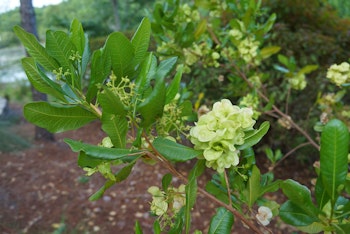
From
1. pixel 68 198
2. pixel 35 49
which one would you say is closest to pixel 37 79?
pixel 35 49

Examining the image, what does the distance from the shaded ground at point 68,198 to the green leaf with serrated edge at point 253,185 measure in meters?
1.63

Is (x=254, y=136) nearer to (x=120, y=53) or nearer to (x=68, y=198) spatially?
(x=120, y=53)

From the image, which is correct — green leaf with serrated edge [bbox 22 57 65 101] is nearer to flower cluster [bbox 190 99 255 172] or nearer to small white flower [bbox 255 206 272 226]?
flower cluster [bbox 190 99 255 172]

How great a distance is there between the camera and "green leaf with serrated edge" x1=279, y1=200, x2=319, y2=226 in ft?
2.08

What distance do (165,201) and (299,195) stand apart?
293 millimetres

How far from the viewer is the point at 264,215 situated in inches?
30.3

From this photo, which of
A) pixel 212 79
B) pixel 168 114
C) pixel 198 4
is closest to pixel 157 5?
pixel 198 4

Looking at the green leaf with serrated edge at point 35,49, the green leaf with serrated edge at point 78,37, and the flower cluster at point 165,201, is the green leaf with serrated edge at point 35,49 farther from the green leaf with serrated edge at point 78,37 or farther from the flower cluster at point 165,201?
the flower cluster at point 165,201

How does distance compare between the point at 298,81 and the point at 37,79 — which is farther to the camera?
the point at 298,81

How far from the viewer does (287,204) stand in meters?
0.65

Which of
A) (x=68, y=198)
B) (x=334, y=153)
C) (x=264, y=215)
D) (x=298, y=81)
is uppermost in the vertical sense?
(x=334, y=153)

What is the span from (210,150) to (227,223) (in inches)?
7.3

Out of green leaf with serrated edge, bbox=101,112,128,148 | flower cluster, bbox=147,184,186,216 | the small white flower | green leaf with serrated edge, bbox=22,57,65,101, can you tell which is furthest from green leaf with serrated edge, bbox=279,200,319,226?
green leaf with serrated edge, bbox=22,57,65,101

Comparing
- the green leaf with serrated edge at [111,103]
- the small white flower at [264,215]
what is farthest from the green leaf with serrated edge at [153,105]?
the small white flower at [264,215]
